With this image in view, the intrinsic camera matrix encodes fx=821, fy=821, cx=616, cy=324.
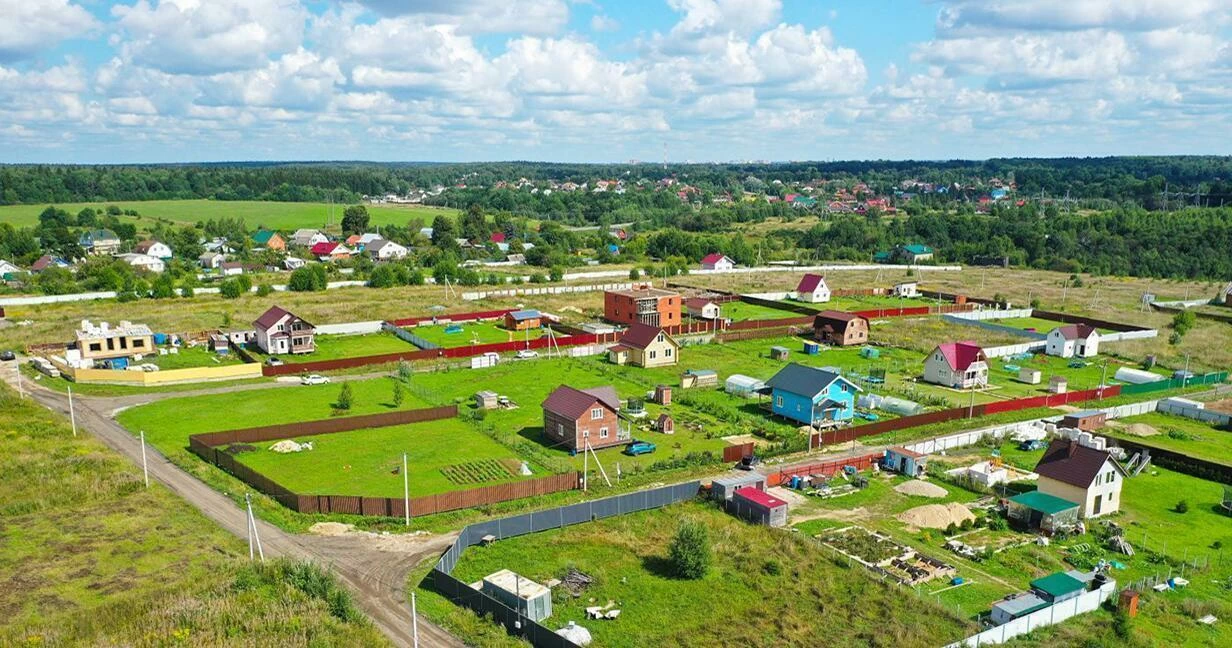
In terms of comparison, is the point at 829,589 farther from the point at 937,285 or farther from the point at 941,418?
the point at 937,285

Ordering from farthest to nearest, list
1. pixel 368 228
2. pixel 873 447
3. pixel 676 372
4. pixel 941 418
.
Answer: pixel 368 228, pixel 676 372, pixel 941 418, pixel 873 447

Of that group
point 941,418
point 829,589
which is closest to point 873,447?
point 941,418

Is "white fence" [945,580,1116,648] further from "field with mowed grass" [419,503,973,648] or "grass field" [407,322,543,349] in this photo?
"grass field" [407,322,543,349]

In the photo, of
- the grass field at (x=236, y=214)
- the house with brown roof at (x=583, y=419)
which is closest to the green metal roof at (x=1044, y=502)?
the house with brown roof at (x=583, y=419)

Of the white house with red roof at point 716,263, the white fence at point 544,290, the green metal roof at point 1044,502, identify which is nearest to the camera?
the green metal roof at point 1044,502

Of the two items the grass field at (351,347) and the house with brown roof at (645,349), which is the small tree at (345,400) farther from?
the house with brown roof at (645,349)

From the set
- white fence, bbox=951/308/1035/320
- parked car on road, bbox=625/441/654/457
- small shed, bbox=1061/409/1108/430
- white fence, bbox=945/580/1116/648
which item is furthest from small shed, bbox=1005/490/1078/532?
white fence, bbox=951/308/1035/320

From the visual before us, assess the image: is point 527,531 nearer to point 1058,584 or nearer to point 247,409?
point 1058,584
